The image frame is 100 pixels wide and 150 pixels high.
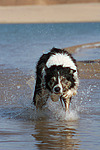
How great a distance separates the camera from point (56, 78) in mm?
6766

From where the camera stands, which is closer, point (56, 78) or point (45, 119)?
point (56, 78)

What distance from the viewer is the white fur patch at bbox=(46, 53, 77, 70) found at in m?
7.23

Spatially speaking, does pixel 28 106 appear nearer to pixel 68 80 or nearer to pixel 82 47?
pixel 68 80

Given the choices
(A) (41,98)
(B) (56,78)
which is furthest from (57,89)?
(A) (41,98)

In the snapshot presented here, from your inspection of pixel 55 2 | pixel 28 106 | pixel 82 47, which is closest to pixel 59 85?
pixel 28 106

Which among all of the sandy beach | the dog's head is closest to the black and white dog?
the dog's head

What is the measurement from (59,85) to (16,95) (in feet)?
9.19

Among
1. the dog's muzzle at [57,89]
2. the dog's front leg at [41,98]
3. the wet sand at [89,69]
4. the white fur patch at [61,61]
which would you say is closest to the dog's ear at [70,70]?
the white fur patch at [61,61]

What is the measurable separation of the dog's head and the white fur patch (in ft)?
0.73

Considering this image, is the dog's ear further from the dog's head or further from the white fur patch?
the white fur patch

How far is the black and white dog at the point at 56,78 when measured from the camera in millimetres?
6809

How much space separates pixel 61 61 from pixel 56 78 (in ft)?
1.99

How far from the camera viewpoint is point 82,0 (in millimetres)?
97625

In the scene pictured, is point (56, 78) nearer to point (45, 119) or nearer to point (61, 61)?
point (61, 61)
